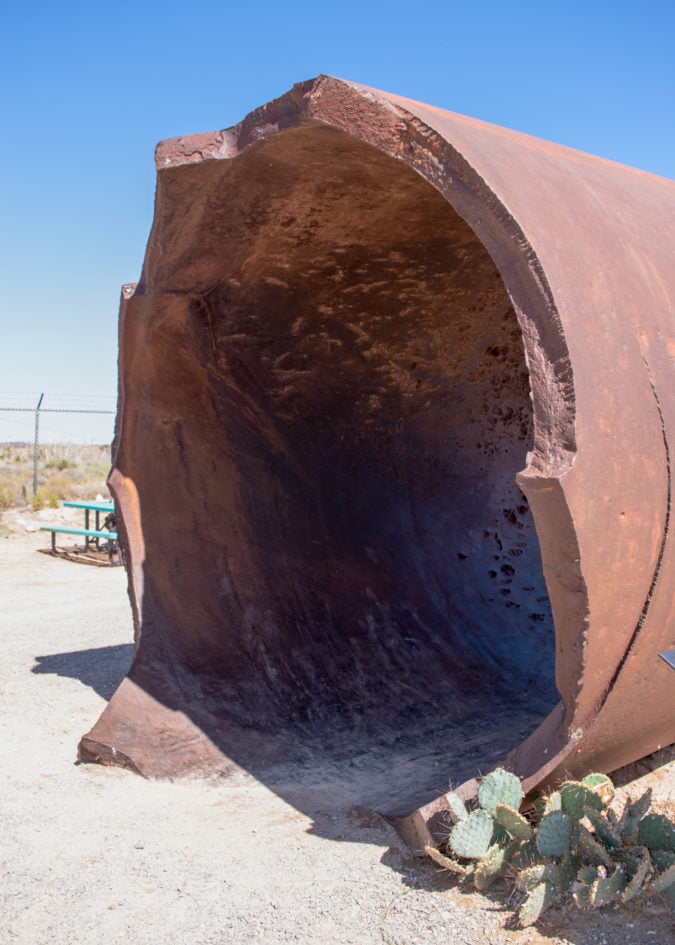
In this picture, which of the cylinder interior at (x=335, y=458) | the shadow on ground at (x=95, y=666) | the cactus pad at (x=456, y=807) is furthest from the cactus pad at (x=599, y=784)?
the shadow on ground at (x=95, y=666)

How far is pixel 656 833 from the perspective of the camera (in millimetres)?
2723

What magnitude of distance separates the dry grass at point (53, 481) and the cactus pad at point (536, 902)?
14084 mm

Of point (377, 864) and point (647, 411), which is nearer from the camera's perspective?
point (647, 411)

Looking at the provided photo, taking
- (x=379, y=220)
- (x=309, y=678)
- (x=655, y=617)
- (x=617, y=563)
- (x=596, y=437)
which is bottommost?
(x=309, y=678)

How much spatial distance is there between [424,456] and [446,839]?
9.42 ft

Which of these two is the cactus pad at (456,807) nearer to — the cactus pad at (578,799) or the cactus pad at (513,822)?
the cactus pad at (513,822)

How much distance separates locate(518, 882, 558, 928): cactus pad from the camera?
2.51 metres

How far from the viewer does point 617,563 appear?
101 inches

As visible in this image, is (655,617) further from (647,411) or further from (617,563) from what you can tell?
(647,411)

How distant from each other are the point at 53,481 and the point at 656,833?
18842mm

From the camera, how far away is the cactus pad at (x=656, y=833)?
8.90 ft

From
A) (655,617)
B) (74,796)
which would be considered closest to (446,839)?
(655,617)

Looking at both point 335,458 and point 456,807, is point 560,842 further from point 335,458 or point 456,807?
point 335,458

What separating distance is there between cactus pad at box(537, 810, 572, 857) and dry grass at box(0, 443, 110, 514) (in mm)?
13999
